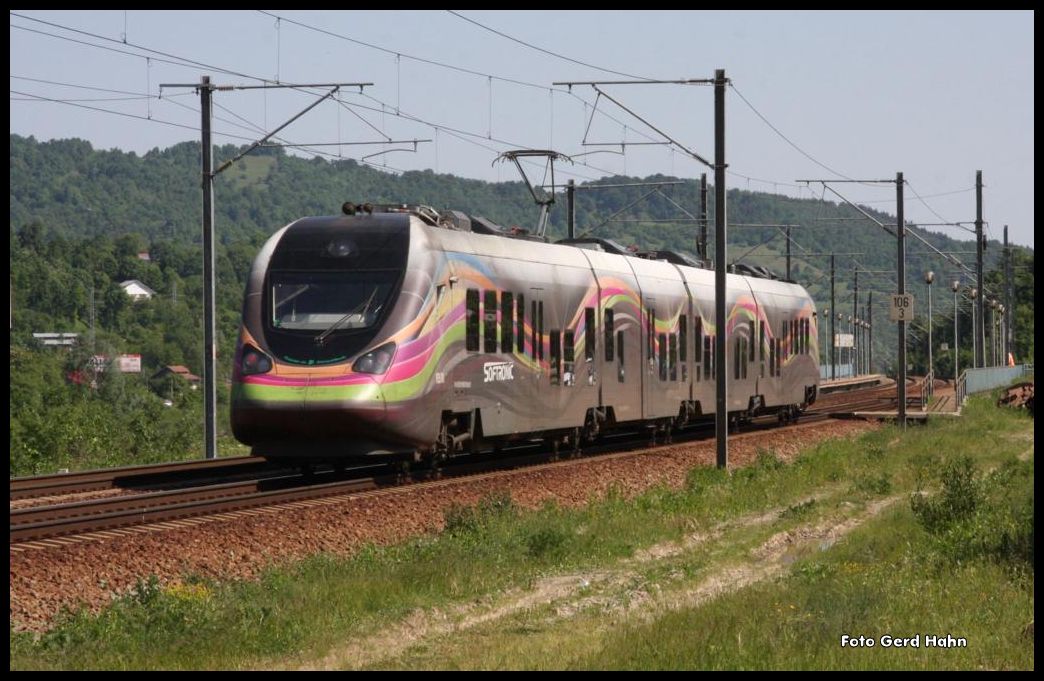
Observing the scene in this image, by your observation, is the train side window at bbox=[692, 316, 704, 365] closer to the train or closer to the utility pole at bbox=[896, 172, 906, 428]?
the train

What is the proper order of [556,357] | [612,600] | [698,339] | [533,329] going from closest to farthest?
[612,600]
[533,329]
[556,357]
[698,339]

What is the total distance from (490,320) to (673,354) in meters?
10.1

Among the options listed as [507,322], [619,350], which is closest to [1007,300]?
[619,350]

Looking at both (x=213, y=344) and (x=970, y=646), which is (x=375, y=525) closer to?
(x=970, y=646)

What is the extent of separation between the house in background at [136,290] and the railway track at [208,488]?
15551cm

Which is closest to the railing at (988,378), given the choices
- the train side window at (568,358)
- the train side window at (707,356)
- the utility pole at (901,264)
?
the utility pole at (901,264)

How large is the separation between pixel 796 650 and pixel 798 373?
34069 millimetres

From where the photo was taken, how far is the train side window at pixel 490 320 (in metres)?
24.5

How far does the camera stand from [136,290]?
186625 millimetres

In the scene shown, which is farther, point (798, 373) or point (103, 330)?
point (103, 330)

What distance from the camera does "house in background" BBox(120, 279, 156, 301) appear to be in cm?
18088

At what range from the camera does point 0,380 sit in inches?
599

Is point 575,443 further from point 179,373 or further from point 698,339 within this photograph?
point 179,373

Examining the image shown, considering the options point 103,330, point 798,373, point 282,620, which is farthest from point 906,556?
point 103,330
